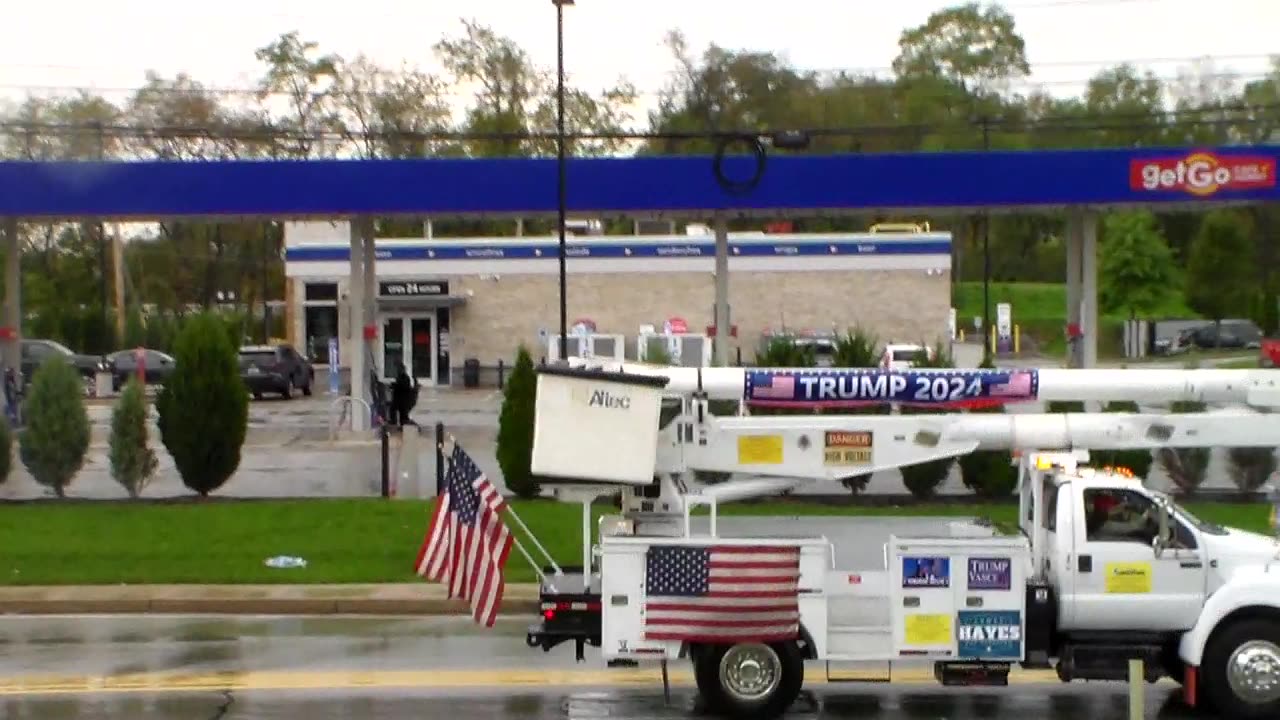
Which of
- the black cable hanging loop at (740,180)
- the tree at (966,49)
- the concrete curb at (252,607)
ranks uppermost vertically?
the tree at (966,49)

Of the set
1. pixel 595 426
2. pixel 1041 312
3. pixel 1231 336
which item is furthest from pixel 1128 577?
pixel 1041 312

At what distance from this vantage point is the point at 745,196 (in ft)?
97.5

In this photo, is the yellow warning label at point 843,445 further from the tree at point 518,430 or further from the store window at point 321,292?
the store window at point 321,292

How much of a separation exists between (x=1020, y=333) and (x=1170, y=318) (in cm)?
733

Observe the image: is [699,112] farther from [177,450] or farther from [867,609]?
[867,609]

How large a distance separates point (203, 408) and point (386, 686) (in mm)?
10890

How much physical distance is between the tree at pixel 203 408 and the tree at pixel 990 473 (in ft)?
32.7

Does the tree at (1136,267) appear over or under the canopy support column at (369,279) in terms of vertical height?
over

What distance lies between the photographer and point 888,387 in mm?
11945

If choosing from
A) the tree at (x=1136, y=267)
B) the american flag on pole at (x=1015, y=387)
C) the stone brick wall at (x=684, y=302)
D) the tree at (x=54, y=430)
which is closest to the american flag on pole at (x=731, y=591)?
the american flag on pole at (x=1015, y=387)

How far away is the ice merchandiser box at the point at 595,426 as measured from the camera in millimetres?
11195

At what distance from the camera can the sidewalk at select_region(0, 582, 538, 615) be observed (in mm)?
17094

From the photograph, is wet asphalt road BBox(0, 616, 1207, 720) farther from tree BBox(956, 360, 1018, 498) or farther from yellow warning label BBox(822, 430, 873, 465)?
tree BBox(956, 360, 1018, 498)

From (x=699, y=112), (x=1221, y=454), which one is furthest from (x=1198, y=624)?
(x=699, y=112)
